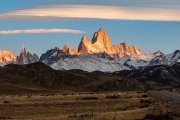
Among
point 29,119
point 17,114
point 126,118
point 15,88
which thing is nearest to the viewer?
point 126,118

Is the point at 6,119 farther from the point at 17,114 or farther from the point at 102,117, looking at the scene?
the point at 102,117

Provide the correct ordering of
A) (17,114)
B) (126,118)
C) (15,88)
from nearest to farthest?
1. (126,118)
2. (17,114)
3. (15,88)

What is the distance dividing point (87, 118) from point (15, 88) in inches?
5967

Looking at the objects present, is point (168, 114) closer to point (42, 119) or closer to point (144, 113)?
point (144, 113)

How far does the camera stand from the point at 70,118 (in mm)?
44781

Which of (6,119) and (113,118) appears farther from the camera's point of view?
(6,119)

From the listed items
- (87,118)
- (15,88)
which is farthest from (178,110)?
(15,88)

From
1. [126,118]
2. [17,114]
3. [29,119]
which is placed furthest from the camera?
[17,114]

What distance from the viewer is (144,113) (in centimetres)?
4709

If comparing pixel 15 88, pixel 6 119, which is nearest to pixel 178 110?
pixel 6 119

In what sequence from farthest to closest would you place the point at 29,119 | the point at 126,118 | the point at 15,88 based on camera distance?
the point at 15,88
the point at 29,119
the point at 126,118

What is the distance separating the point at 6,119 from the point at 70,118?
784 centimetres

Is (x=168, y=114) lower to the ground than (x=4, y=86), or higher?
lower

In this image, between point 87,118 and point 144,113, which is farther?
point 144,113
